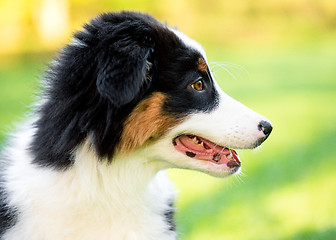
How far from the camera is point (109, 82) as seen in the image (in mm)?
2609

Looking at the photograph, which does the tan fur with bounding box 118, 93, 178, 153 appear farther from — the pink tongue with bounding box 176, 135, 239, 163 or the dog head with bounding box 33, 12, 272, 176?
the pink tongue with bounding box 176, 135, 239, 163

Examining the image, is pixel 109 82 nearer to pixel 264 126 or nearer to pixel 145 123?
pixel 145 123

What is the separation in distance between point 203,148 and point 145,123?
0.41 metres

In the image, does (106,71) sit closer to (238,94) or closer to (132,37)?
(132,37)

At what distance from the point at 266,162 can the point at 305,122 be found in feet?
7.65

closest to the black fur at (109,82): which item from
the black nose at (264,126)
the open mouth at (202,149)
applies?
the open mouth at (202,149)

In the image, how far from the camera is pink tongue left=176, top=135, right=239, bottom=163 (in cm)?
304

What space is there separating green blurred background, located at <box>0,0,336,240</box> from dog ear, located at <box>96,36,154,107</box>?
1.89 ft

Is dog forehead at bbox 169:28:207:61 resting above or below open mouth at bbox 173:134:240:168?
above

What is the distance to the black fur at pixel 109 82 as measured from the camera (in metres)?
2.68

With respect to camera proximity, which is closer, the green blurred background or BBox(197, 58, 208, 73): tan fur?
BBox(197, 58, 208, 73): tan fur

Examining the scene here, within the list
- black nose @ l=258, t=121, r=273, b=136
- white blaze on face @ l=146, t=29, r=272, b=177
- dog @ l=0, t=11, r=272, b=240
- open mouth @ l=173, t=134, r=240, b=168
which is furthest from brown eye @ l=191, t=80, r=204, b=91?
black nose @ l=258, t=121, r=273, b=136

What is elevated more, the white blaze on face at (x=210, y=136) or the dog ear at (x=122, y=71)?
the dog ear at (x=122, y=71)

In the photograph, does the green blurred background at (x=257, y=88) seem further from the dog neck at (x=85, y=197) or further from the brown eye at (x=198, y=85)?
the dog neck at (x=85, y=197)
